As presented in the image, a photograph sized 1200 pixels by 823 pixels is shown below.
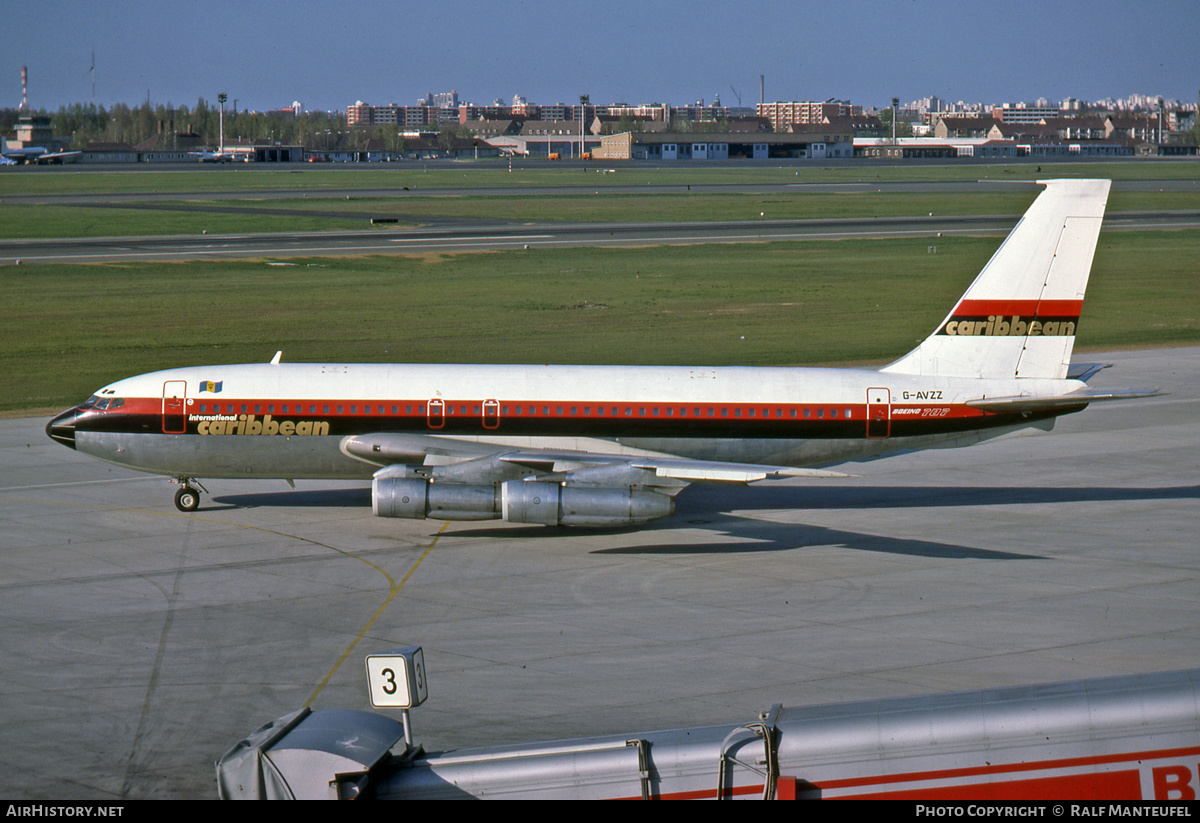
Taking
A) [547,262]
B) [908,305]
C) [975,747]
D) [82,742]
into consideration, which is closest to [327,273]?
[547,262]

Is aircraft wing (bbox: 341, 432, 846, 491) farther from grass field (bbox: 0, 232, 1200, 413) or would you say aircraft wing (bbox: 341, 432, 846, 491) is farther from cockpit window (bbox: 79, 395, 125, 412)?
grass field (bbox: 0, 232, 1200, 413)

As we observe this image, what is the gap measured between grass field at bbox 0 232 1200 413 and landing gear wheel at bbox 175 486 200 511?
1876cm

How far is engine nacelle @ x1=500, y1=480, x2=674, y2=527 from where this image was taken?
34156 mm

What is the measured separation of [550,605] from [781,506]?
43.1 ft

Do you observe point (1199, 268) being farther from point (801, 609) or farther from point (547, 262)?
point (801, 609)

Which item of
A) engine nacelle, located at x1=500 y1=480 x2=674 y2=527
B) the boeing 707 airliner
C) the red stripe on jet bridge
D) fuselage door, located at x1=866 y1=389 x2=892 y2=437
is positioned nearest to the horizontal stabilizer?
the boeing 707 airliner

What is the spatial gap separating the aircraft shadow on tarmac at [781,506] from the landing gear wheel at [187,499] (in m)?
1.41

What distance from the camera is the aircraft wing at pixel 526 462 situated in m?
33.8

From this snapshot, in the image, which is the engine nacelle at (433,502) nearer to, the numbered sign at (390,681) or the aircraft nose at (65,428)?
the aircraft nose at (65,428)

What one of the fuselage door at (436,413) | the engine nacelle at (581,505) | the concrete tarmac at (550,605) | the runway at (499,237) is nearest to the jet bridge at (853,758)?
the concrete tarmac at (550,605)

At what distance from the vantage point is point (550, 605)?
30281mm

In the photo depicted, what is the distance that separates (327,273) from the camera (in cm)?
9919

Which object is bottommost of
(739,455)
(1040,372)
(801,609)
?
(801,609)

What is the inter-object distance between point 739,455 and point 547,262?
233ft
